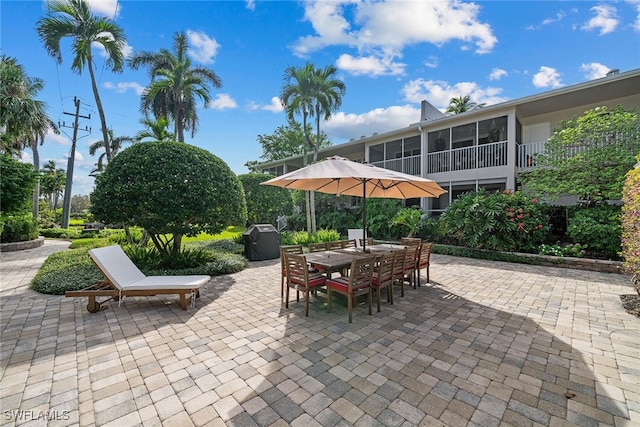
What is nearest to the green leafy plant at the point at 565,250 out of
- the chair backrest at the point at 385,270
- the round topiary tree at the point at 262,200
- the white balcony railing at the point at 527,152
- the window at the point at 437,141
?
the white balcony railing at the point at 527,152

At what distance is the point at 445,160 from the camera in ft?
42.6

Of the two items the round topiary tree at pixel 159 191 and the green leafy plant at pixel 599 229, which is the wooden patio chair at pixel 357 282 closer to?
the round topiary tree at pixel 159 191

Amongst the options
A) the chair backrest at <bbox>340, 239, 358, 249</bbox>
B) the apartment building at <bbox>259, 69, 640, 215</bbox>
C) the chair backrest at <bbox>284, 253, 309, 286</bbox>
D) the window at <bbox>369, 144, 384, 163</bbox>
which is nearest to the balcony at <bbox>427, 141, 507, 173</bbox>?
the apartment building at <bbox>259, 69, 640, 215</bbox>

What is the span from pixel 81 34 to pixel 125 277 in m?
14.6

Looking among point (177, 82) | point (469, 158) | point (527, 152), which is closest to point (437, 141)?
point (469, 158)

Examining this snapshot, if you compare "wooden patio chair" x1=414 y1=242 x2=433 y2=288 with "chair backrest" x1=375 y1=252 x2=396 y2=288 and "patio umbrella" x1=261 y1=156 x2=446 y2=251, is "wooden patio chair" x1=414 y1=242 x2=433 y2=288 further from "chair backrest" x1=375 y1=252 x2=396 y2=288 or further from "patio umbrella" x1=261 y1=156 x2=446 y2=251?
"chair backrest" x1=375 y1=252 x2=396 y2=288

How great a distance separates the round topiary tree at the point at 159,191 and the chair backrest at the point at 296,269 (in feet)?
10.5

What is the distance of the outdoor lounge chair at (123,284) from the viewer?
4309mm

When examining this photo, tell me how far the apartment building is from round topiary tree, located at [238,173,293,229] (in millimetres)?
5833

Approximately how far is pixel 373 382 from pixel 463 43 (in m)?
11.4

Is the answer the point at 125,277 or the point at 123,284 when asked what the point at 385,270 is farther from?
the point at 125,277

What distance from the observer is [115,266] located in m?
4.68

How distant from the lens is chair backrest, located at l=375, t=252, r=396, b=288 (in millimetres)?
4387

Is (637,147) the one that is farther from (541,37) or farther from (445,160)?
(445,160)
